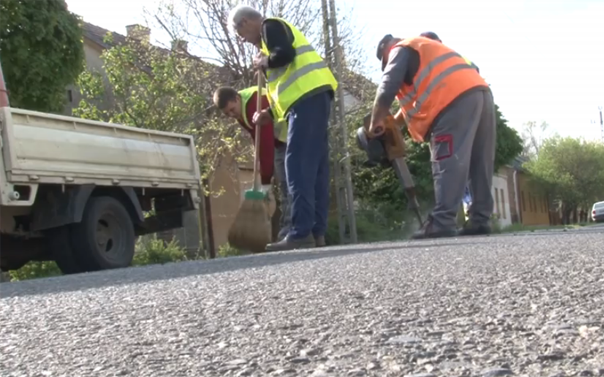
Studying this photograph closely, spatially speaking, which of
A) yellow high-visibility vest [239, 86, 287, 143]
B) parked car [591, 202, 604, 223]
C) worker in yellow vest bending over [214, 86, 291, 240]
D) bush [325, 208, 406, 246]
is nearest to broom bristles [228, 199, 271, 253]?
worker in yellow vest bending over [214, 86, 291, 240]

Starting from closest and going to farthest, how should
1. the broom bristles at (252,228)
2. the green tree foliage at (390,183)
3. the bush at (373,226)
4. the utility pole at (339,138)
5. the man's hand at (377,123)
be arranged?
the man's hand at (377,123) < the broom bristles at (252,228) < the utility pole at (339,138) < the bush at (373,226) < the green tree foliage at (390,183)

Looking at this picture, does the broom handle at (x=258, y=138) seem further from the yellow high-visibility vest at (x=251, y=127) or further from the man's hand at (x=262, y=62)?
the man's hand at (x=262, y=62)

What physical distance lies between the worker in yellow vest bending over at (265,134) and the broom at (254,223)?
11 centimetres

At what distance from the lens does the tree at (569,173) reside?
65250mm

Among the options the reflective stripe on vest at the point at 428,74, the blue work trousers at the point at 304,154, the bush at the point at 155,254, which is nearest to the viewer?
the blue work trousers at the point at 304,154

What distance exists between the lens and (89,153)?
953 centimetres

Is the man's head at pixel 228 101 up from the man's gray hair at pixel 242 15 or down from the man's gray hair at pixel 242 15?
down

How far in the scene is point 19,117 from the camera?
8.61 m

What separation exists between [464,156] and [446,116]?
0.35 meters

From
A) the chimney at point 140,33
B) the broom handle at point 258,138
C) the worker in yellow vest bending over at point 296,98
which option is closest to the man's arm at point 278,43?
the worker in yellow vest bending over at point 296,98

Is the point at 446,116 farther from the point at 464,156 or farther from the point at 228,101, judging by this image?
the point at 228,101

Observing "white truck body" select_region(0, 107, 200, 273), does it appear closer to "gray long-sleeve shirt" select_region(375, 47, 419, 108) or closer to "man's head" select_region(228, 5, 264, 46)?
"man's head" select_region(228, 5, 264, 46)

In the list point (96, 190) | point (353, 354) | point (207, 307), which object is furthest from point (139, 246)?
point (353, 354)

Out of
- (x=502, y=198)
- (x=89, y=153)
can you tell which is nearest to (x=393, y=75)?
(x=89, y=153)
